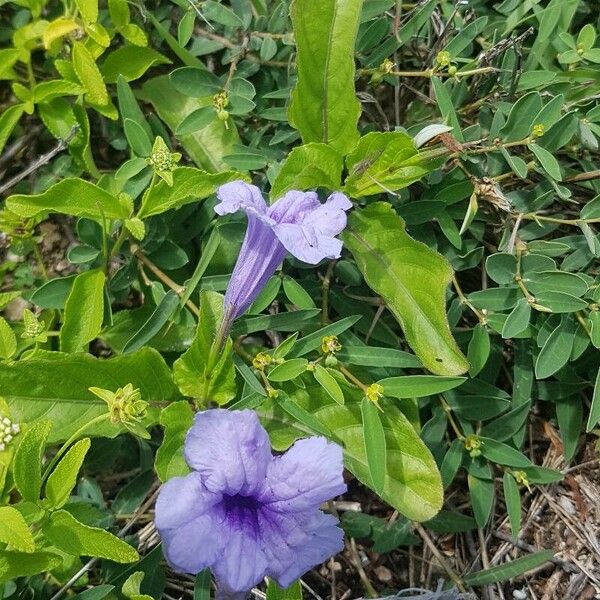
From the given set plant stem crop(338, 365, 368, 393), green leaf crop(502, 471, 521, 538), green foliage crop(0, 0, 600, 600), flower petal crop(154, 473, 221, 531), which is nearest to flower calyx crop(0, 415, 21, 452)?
green foliage crop(0, 0, 600, 600)

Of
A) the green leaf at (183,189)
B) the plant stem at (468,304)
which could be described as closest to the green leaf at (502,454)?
the plant stem at (468,304)

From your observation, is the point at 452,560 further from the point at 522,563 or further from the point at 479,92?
the point at 479,92

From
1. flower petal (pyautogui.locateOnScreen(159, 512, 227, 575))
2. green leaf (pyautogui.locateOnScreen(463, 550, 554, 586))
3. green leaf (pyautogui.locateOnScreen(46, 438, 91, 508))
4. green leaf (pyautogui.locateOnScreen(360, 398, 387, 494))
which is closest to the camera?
flower petal (pyautogui.locateOnScreen(159, 512, 227, 575))

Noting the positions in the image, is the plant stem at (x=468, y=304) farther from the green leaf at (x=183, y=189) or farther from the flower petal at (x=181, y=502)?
the flower petal at (x=181, y=502)

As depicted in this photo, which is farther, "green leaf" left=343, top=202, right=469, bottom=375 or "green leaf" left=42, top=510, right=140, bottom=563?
"green leaf" left=343, top=202, right=469, bottom=375

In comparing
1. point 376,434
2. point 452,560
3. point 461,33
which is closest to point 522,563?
point 452,560

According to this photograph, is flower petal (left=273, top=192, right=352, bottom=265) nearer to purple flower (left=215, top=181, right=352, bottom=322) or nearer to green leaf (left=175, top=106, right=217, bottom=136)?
purple flower (left=215, top=181, right=352, bottom=322)
